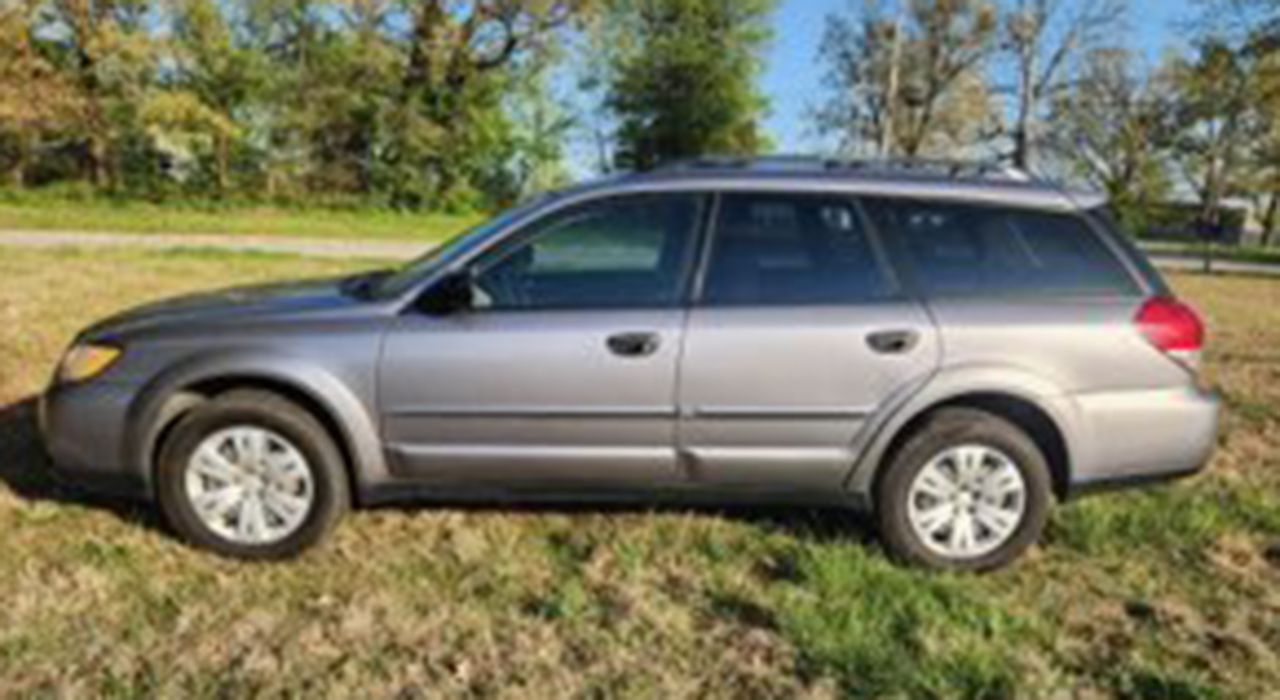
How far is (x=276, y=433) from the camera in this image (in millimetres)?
3662

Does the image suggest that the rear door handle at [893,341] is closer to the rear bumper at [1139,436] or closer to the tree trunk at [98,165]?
the rear bumper at [1139,436]

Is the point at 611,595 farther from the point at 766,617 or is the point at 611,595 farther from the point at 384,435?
the point at 384,435

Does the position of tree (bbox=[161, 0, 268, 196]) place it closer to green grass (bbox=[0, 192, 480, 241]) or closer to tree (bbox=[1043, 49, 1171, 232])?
green grass (bbox=[0, 192, 480, 241])

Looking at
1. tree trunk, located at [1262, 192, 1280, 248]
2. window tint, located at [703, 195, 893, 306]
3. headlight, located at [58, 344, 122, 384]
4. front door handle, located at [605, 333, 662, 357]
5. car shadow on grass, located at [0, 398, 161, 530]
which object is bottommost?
tree trunk, located at [1262, 192, 1280, 248]

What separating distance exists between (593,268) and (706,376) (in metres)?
0.67

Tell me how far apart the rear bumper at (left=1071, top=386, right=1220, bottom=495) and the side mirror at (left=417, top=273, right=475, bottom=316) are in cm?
234

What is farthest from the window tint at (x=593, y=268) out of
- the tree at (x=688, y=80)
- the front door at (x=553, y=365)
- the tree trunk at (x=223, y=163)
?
the tree at (x=688, y=80)

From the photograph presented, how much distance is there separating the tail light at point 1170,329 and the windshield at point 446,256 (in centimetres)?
237

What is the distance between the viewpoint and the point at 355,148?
1185 inches

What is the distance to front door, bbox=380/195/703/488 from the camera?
3604mm

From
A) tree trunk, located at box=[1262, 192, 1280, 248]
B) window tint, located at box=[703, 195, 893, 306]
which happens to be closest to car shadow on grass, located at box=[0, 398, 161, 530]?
window tint, located at box=[703, 195, 893, 306]

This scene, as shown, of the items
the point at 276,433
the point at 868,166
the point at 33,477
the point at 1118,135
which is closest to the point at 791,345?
the point at 868,166

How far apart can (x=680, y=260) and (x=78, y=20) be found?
84.8 feet

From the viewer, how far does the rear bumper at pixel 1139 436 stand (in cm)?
367
